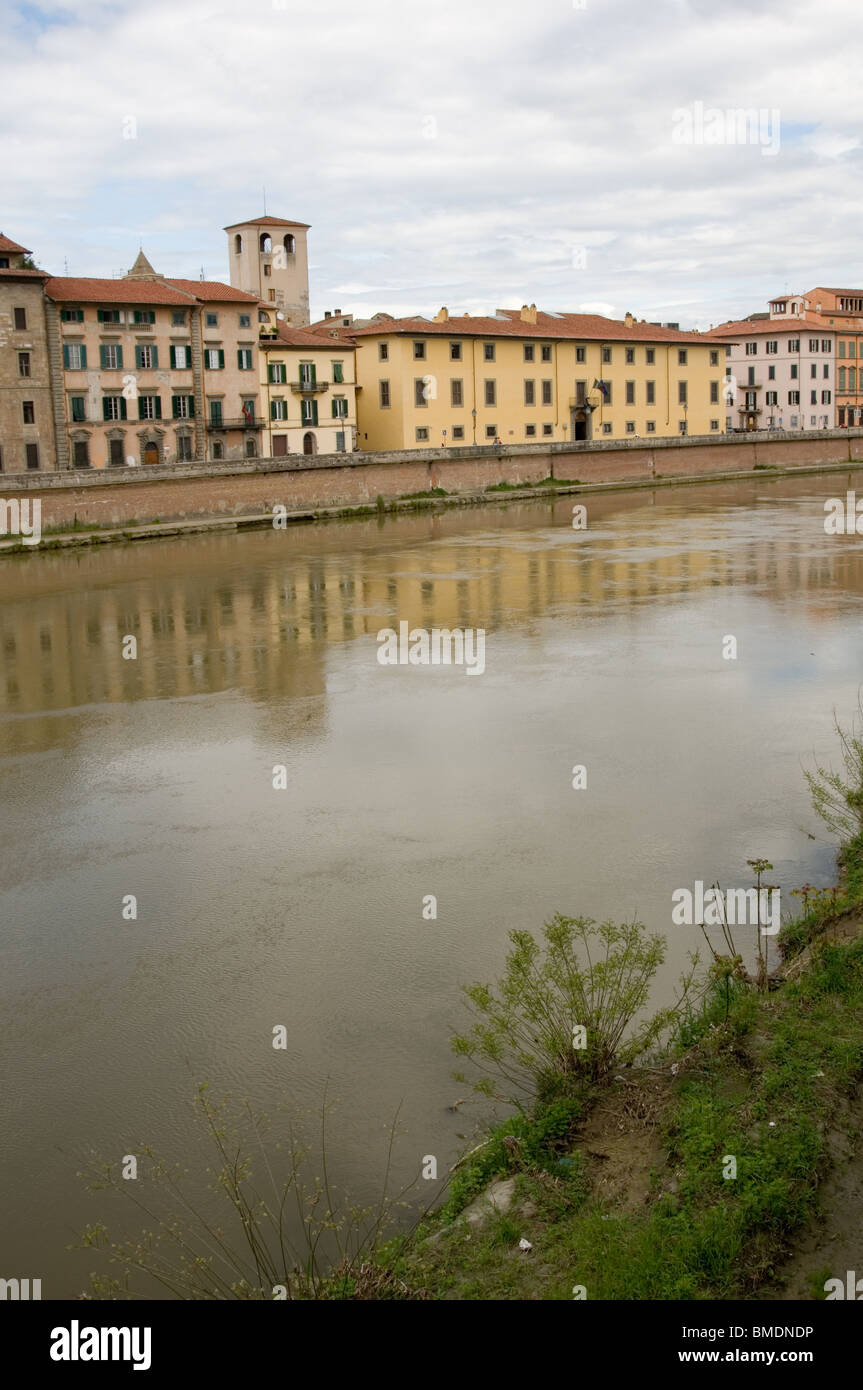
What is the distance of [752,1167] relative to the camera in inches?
200

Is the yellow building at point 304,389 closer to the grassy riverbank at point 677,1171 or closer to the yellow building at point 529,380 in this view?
the yellow building at point 529,380

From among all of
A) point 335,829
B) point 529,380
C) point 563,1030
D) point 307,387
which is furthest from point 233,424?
point 563,1030

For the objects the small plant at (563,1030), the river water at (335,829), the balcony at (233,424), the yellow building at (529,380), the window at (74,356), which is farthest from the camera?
the yellow building at (529,380)

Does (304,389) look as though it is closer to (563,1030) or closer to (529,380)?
(529,380)

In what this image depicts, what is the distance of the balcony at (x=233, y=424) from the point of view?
4947 cm

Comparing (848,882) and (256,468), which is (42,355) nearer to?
(256,468)

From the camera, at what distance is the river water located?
7000 millimetres

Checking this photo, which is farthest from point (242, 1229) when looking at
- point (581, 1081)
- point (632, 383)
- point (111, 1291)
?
point (632, 383)

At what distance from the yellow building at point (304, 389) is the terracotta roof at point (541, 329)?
2.25 metres

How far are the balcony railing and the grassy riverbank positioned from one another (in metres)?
47.4

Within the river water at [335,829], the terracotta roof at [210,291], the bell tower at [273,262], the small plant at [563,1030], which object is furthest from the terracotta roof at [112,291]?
the small plant at [563,1030]

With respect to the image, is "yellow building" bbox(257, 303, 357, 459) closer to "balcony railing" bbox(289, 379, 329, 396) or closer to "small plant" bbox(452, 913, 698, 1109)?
"balcony railing" bbox(289, 379, 329, 396)

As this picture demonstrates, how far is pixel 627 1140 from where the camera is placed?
19.0 feet

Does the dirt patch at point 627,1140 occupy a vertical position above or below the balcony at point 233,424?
below
